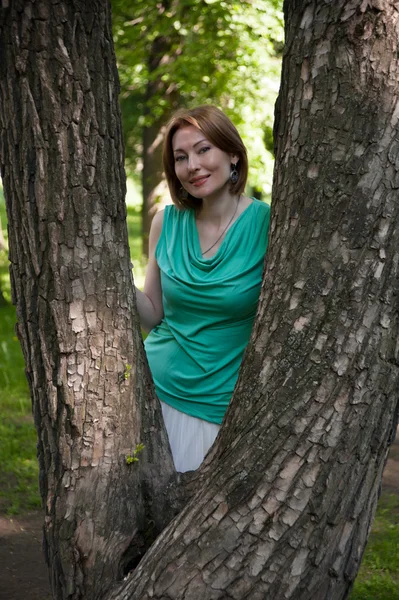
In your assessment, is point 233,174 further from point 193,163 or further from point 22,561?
point 22,561

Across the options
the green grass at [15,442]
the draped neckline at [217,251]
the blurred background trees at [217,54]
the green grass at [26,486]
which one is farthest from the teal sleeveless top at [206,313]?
the blurred background trees at [217,54]

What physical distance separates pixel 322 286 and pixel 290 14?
3.08 ft

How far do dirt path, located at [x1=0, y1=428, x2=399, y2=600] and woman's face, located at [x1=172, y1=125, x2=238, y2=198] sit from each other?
210 centimetres

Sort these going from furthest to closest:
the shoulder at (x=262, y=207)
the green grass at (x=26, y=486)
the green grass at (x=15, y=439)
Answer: the green grass at (x=15, y=439) < the green grass at (x=26, y=486) < the shoulder at (x=262, y=207)

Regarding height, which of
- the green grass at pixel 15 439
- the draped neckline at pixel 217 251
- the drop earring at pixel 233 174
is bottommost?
the green grass at pixel 15 439

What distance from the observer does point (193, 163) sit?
3.19 m

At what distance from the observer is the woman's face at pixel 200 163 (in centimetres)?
320

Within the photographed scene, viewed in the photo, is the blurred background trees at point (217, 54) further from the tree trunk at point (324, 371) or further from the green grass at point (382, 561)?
the tree trunk at point (324, 371)

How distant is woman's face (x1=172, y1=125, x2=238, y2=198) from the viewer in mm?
3197

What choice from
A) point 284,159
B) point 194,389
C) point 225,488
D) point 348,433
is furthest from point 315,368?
point 194,389

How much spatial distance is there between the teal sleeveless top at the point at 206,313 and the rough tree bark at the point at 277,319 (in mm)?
440

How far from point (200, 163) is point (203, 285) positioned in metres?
0.54

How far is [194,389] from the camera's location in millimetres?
3229

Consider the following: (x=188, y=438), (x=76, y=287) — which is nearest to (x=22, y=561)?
(x=188, y=438)
